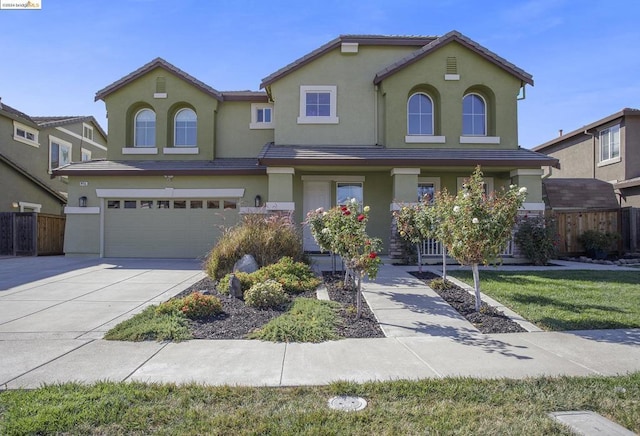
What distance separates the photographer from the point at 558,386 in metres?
3.84

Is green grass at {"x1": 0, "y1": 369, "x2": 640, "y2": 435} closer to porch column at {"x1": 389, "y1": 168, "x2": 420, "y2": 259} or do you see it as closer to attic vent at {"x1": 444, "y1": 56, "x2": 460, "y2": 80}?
porch column at {"x1": 389, "y1": 168, "x2": 420, "y2": 259}

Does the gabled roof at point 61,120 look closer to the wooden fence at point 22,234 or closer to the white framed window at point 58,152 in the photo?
the white framed window at point 58,152

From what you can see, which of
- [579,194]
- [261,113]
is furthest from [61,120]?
[579,194]

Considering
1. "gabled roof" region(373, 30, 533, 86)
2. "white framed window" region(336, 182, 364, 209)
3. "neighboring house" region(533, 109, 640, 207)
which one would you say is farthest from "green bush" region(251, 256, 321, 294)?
"neighboring house" region(533, 109, 640, 207)

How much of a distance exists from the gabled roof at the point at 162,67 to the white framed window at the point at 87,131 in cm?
1059

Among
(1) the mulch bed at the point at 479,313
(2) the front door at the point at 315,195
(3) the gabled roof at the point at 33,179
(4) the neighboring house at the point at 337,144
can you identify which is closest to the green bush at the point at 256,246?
(4) the neighboring house at the point at 337,144

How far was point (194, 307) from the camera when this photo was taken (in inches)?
251

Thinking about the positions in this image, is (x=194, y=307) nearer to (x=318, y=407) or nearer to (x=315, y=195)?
Answer: (x=318, y=407)

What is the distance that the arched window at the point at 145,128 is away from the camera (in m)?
15.8

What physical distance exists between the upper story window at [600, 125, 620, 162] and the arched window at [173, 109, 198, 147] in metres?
19.2

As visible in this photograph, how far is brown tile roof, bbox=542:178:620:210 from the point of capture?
51.7ft

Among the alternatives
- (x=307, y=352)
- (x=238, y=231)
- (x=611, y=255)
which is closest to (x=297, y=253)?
(x=238, y=231)

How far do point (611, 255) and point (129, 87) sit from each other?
20101 mm

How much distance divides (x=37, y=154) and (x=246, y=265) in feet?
60.1
